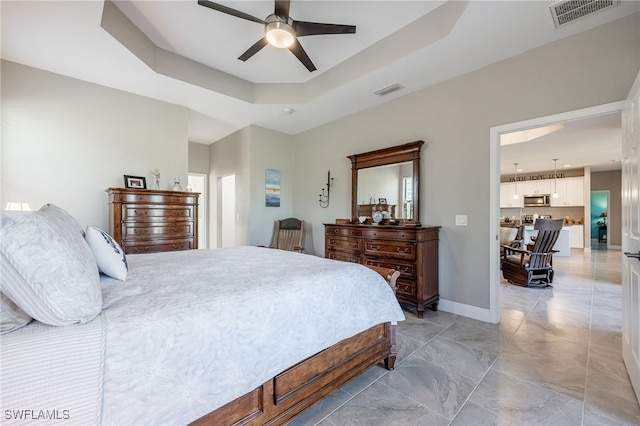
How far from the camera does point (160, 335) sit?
95 centimetres

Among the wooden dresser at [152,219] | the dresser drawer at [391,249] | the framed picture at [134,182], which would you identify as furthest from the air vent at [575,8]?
the framed picture at [134,182]

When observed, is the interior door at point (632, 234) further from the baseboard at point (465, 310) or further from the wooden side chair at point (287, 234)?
the wooden side chair at point (287, 234)

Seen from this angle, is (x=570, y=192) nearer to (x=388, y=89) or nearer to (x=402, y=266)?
(x=388, y=89)

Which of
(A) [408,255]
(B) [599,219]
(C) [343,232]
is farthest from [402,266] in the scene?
(B) [599,219]

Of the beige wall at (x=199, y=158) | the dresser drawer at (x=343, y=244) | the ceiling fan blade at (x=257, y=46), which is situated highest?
the ceiling fan blade at (x=257, y=46)

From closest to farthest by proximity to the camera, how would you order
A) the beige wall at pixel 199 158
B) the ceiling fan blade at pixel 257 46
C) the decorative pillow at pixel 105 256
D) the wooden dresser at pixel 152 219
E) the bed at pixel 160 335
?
the bed at pixel 160 335, the decorative pillow at pixel 105 256, the ceiling fan blade at pixel 257 46, the wooden dresser at pixel 152 219, the beige wall at pixel 199 158

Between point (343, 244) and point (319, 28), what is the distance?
2.67m

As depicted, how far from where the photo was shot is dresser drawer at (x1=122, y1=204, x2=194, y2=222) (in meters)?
3.28

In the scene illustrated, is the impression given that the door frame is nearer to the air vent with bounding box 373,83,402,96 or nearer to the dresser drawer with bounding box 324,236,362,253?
the air vent with bounding box 373,83,402,96

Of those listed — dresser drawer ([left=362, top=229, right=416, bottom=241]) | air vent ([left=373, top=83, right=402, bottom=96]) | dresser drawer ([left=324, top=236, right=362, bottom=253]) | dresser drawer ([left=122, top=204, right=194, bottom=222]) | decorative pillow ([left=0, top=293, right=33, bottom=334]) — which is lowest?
dresser drawer ([left=324, top=236, right=362, bottom=253])

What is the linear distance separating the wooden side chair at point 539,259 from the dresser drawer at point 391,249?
2629 mm

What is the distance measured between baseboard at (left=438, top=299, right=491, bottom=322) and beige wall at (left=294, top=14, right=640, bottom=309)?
2.1 inches

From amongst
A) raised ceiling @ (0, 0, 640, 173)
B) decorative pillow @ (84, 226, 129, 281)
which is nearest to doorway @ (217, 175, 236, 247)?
raised ceiling @ (0, 0, 640, 173)

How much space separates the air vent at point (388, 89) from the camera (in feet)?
11.5
